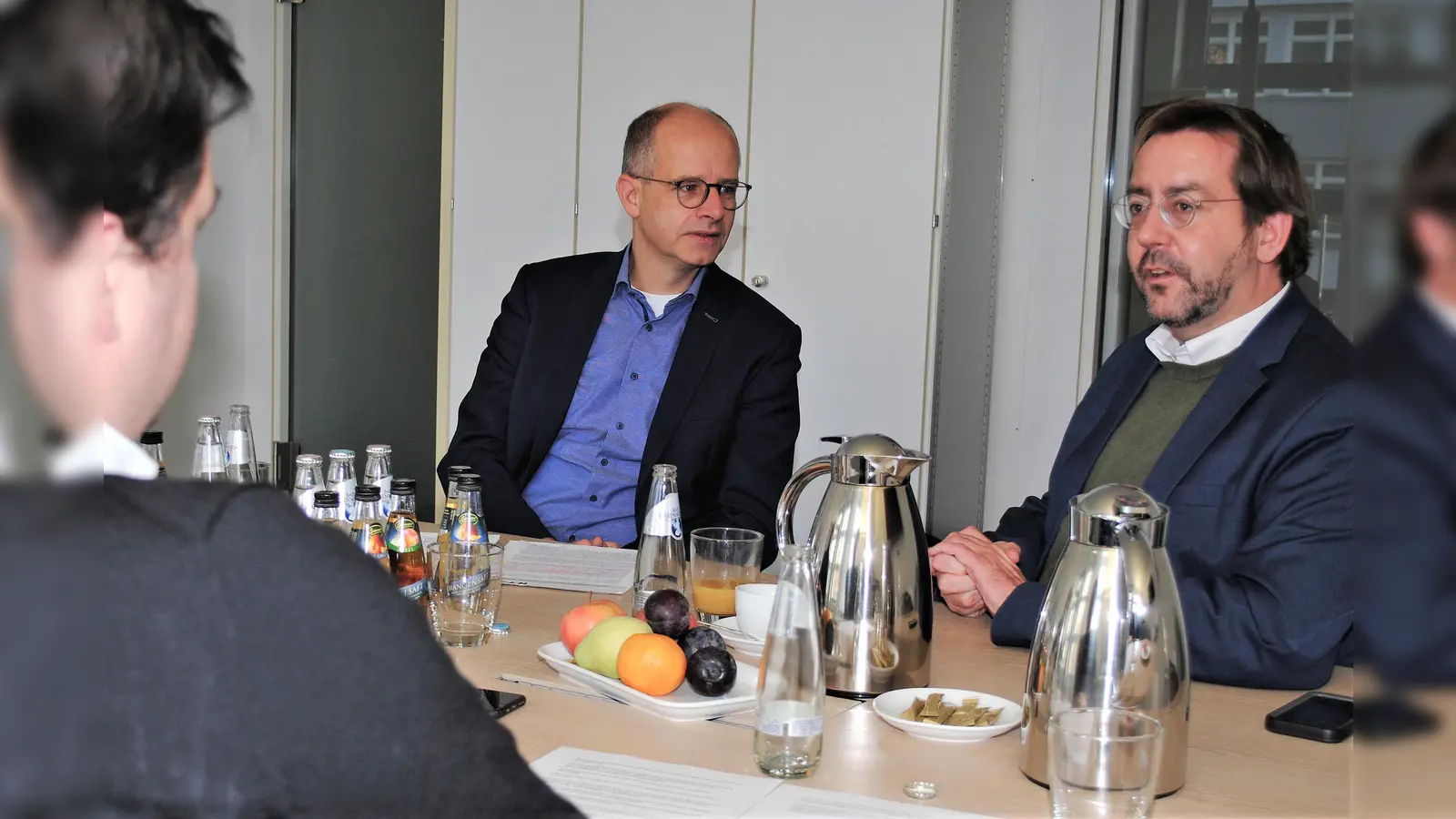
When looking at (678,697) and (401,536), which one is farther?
(401,536)

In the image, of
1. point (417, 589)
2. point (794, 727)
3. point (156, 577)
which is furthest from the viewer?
point (417, 589)

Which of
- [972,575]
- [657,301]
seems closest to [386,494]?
[972,575]

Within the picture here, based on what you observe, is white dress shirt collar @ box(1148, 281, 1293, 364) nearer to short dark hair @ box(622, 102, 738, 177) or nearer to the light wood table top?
the light wood table top

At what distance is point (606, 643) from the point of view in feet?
4.61

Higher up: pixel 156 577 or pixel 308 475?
pixel 156 577

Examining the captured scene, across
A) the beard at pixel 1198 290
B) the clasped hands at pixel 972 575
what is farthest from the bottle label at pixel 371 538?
the beard at pixel 1198 290

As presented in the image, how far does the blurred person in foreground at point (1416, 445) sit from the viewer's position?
0.23m

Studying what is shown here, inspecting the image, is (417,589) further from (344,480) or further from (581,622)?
(581,622)

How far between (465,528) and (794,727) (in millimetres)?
661

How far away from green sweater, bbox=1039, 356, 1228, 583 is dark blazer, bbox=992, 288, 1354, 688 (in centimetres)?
13

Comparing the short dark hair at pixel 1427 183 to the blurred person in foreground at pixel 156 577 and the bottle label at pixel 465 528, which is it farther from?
the bottle label at pixel 465 528

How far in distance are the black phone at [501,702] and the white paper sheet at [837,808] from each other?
13.7 inches

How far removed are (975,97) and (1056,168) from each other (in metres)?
0.45

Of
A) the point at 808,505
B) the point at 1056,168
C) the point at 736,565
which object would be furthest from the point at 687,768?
the point at 1056,168
